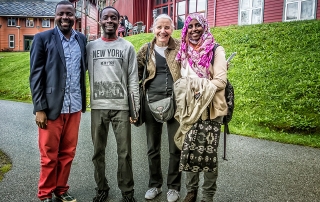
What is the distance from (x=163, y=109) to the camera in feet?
11.3

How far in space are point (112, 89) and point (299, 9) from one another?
1383cm

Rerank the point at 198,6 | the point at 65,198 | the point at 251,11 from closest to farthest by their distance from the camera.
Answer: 1. the point at 65,198
2. the point at 251,11
3. the point at 198,6

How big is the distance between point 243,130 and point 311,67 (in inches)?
150

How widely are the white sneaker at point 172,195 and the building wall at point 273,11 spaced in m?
13.9

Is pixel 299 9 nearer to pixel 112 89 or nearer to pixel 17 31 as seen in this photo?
pixel 112 89

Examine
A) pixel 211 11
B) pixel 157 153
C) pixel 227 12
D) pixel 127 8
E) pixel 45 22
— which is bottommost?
pixel 157 153

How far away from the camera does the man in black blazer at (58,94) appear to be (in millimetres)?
3104

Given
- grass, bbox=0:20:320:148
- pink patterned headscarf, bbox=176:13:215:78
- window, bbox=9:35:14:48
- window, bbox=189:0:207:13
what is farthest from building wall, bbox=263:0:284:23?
window, bbox=9:35:14:48

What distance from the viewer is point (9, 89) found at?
1529 cm

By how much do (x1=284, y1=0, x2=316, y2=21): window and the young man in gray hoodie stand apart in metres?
13.3

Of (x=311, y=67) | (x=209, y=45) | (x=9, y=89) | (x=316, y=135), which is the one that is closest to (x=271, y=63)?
(x=311, y=67)

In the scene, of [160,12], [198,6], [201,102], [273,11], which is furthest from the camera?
[160,12]

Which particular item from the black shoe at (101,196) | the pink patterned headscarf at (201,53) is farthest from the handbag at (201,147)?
the black shoe at (101,196)

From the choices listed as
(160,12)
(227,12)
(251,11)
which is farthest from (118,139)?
(160,12)
